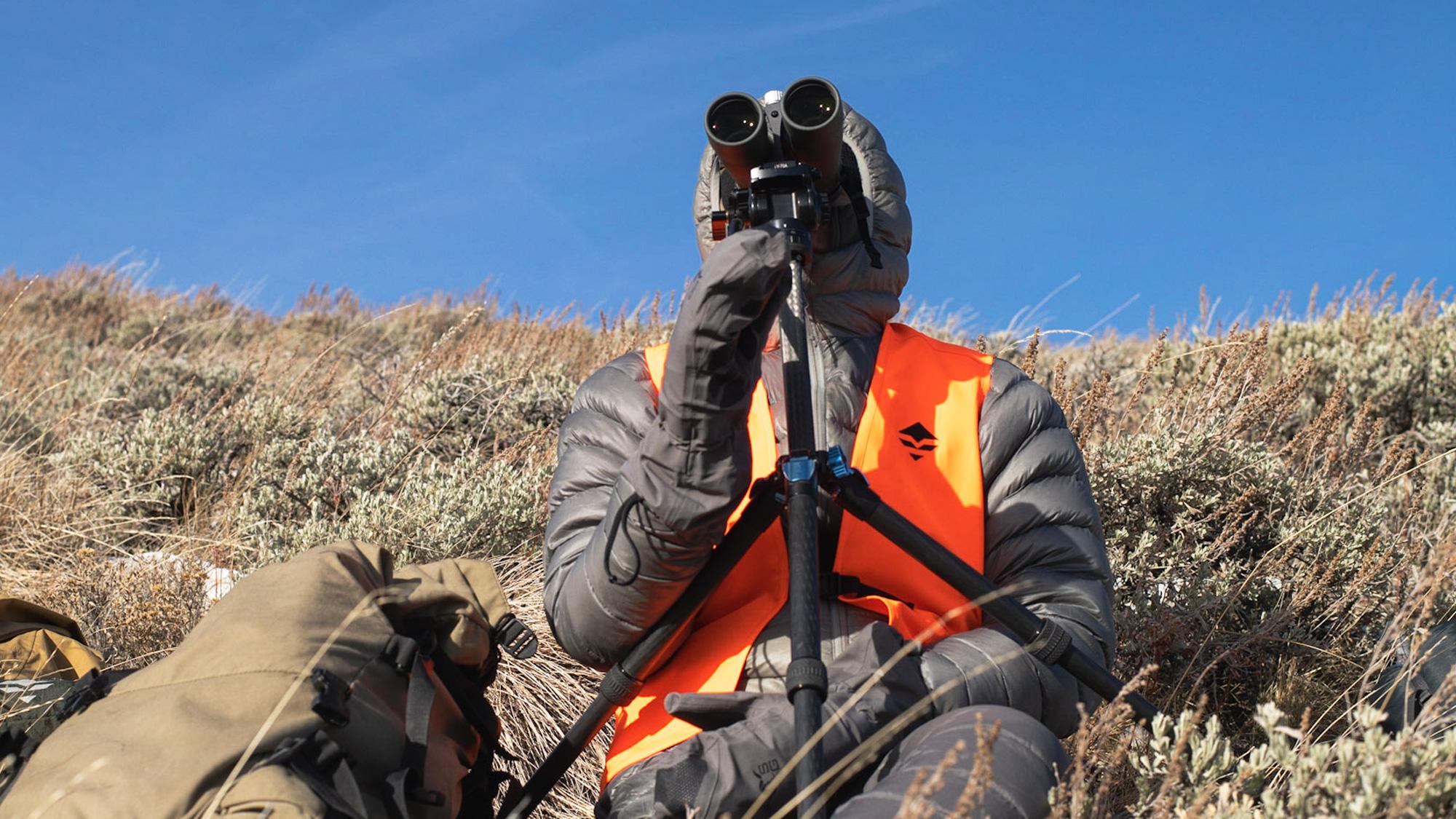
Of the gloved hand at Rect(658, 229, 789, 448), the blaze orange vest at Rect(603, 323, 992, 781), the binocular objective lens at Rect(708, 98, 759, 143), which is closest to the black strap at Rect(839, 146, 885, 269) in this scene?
the blaze orange vest at Rect(603, 323, 992, 781)

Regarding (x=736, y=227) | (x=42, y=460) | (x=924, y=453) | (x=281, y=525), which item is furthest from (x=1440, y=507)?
(x=42, y=460)

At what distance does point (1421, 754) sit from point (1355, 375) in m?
4.80

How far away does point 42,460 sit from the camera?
5430mm

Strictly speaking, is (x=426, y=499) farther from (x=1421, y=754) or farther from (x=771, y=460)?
(x=1421, y=754)

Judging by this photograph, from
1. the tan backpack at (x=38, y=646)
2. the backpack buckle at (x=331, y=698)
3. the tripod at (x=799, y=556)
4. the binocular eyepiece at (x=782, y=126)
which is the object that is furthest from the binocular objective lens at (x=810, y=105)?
the tan backpack at (x=38, y=646)

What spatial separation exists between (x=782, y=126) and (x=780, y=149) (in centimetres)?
4

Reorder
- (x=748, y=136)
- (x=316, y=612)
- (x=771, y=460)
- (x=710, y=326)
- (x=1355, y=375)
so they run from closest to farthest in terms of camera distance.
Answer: (x=710, y=326) → (x=316, y=612) → (x=748, y=136) → (x=771, y=460) → (x=1355, y=375)

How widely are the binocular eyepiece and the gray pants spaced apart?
0.99m

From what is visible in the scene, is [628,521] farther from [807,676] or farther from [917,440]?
Result: [917,440]

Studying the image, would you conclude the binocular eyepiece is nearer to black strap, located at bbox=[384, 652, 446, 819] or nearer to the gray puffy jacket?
the gray puffy jacket

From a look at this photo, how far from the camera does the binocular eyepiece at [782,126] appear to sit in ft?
A: 7.17

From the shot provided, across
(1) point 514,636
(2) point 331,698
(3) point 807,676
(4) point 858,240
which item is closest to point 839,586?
(3) point 807,676

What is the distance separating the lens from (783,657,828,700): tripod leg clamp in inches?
72.1

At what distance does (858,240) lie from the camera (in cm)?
269
